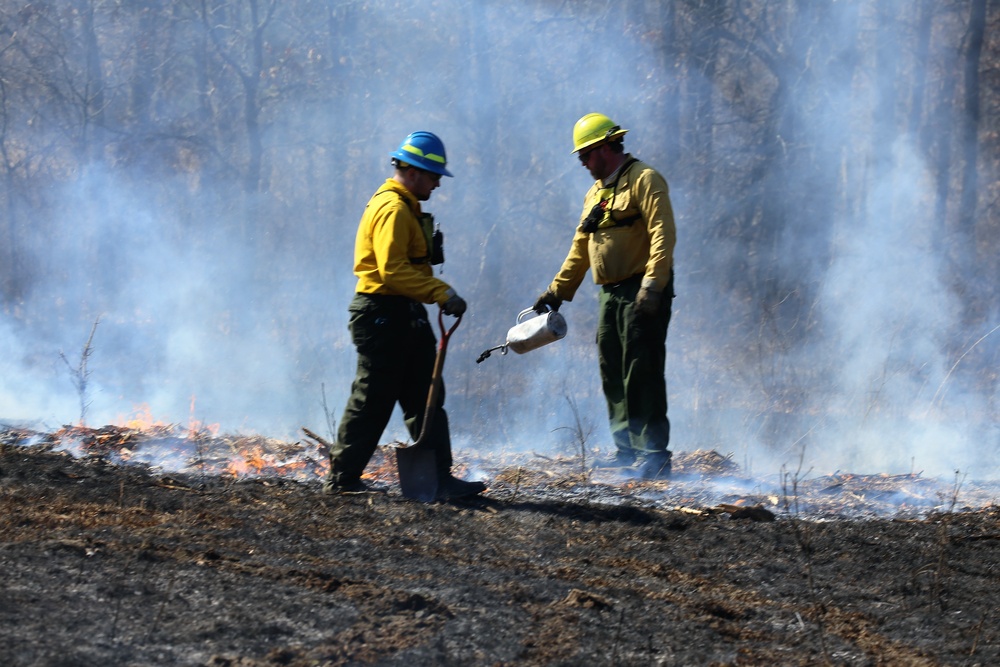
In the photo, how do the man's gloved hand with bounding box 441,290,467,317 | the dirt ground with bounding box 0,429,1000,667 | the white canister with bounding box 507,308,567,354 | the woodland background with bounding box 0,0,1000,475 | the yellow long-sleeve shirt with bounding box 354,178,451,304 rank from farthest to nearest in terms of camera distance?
the woodland background with bounding box 0,0,1000,475, the white canister with bounding box 507,308,567,354, the yellow long-sleeve shirt with bounding box 354,178,451,304, the man's gloved hand with bounding box 441,290,467,317, the dirt ground with bounding box 0,429,1000,667

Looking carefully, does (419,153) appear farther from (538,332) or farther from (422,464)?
(422,464)

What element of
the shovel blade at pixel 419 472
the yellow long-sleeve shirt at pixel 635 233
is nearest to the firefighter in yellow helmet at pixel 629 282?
the yellow long-sleeve shirt at pixel 635 233

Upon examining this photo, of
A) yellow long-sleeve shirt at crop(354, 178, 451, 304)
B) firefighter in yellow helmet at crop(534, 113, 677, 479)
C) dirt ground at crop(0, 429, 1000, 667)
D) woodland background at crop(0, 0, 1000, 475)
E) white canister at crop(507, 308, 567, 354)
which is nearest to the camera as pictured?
dirt ground at crop(0, 429, 1000, 667)

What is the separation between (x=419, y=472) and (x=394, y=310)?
2.70 ft

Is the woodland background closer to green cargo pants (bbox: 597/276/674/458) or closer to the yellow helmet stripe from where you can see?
green cargo pants (bbox: 597/276/674/458)

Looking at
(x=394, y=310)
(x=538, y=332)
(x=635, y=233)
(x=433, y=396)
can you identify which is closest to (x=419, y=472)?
(x=433, y=396)

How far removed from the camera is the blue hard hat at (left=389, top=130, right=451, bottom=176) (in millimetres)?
5512

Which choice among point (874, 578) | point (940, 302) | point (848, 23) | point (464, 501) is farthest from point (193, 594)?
point (848, 23)

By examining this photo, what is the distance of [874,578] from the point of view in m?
4.16

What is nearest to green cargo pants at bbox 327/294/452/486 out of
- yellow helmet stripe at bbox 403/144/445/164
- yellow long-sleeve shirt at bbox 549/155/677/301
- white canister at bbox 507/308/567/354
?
white canister at bbox 507/308/567/354

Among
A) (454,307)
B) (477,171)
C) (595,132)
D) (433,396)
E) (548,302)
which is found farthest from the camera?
(477,171)

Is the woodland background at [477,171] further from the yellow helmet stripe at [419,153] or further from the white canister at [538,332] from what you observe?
the yellow helmet stripe at [419,153]

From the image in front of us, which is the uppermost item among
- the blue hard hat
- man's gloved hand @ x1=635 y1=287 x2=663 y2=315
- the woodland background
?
the woodland background

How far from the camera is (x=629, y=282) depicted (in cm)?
629
